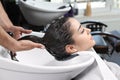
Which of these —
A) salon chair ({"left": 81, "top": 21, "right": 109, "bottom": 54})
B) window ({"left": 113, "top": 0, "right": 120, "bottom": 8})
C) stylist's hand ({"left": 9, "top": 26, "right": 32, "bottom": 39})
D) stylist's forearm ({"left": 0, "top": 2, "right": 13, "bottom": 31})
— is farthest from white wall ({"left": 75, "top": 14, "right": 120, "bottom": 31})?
stylist's hand ({"left": 9, "top": 26, "right": 32, "bottom": 39})

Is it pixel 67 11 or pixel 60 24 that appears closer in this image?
pixel 60 24

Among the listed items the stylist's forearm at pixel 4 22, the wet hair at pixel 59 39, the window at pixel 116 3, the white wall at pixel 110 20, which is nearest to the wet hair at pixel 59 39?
the wet hair at pixel 59 39

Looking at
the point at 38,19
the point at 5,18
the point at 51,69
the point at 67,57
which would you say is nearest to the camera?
the point at 51,69

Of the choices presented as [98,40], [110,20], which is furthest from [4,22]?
[110,20]

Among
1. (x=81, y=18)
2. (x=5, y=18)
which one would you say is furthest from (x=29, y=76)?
(x=81, y=18)

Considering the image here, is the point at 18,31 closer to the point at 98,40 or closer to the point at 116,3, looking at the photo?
the point at 98,40

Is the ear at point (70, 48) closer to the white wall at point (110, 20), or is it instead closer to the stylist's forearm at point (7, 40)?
the stylist's forearm at point (7, 40)

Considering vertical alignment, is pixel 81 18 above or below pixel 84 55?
below

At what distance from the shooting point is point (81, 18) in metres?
3.03

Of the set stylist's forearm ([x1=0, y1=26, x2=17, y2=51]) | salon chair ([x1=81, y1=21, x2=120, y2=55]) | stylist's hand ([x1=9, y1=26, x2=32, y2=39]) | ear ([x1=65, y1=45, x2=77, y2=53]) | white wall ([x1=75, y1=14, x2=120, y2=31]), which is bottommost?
white wall ([x1=75, y1=14, x2=120, y2=31])

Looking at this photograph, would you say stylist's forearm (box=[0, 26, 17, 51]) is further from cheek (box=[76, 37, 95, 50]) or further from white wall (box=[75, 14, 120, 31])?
white wall (box=[75, 14, 120, 31])

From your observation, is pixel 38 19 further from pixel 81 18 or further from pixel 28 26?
pixel 81 18

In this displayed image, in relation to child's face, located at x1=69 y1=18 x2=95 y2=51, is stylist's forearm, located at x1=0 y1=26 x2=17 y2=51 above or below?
above

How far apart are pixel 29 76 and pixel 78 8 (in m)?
2.21
